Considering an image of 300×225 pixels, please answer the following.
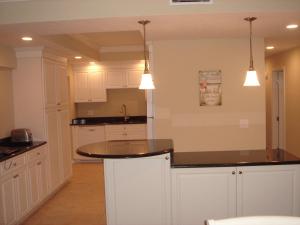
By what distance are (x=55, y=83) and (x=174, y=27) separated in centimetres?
248

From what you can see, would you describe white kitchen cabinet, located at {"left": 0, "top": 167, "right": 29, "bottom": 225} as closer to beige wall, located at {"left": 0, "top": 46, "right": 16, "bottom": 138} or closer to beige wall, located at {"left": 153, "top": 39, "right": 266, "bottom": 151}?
beige wall, located at {"left": 0, "top": 46, "right": 16, "bottom": 138}

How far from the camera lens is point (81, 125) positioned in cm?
698

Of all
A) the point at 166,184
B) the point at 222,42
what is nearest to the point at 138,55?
the point at 222,42

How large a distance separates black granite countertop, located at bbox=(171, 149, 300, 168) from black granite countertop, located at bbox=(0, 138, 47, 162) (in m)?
1.95

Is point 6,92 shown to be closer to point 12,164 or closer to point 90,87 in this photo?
point 12,164

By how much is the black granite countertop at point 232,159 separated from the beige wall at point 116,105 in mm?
4380

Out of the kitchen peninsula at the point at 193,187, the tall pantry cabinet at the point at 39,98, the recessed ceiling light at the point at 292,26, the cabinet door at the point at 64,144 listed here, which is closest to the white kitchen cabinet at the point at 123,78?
the cabinet door at the point at 64,144

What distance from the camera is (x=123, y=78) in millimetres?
7137

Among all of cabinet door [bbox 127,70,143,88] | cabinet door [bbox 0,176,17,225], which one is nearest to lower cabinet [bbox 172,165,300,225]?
cabinet door [bbox 0,176,17,225]

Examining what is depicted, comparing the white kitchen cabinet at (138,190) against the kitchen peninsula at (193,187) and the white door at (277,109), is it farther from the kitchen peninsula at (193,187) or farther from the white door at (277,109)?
the white door at (277,109)

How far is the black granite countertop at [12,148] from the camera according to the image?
3568mm

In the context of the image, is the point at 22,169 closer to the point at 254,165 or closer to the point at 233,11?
the point at 254,165

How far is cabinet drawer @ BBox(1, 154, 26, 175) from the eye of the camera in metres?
3.43

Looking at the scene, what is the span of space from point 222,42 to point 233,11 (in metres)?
1.76
